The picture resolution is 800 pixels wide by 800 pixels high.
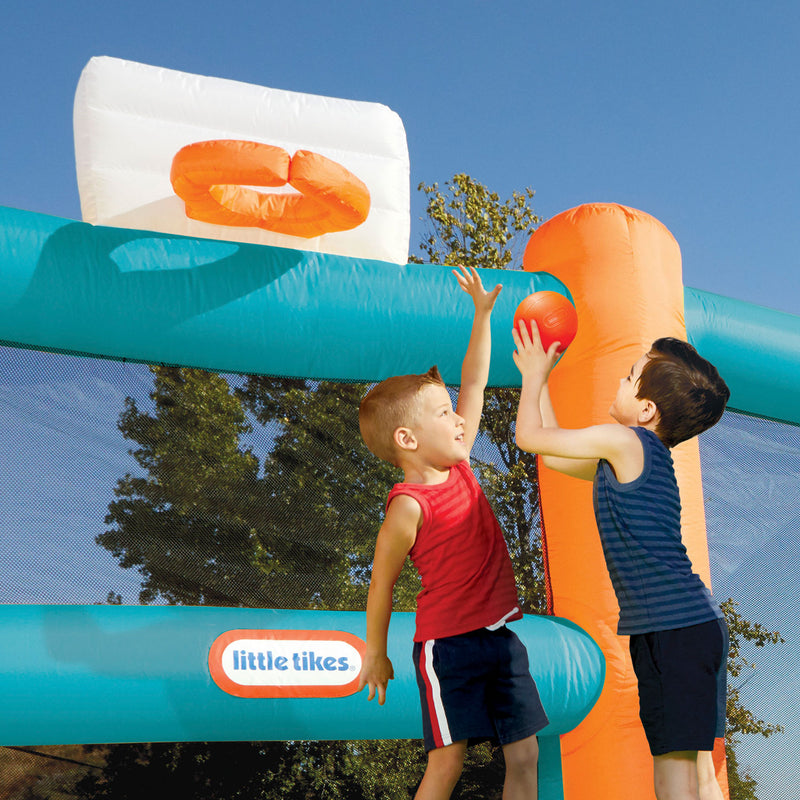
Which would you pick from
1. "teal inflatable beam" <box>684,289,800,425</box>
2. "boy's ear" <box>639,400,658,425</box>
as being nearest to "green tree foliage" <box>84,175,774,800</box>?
"teal inflatable beam" <box>684,289,800,425</box>

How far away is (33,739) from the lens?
6.27 ft

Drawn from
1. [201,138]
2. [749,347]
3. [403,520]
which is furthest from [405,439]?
[749,347]

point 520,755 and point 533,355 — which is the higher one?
point 533,355

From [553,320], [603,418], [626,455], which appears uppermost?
[603,418]

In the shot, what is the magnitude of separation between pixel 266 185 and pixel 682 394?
95 cm

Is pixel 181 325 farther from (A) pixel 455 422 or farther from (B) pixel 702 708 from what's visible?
(B) pixel 702 708

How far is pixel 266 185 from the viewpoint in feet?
6.06

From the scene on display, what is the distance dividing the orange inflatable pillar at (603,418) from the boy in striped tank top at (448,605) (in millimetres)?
922

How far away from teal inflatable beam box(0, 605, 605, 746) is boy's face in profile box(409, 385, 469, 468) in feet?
2.62

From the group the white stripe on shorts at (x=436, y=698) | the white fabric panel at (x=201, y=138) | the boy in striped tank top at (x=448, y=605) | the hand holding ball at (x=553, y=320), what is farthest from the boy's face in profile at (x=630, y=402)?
the white fabric panel at (x=201, y=138)

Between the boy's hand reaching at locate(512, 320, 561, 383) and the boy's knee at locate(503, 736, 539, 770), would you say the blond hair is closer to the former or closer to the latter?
the boy's hand reaching at locate(512, 320, 561, 383)

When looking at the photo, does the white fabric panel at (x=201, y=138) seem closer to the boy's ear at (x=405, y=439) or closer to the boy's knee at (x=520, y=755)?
the boy's ear at (x=405, y=439)

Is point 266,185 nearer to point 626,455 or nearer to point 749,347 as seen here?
point 626,455

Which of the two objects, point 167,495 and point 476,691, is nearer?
point 476,691
